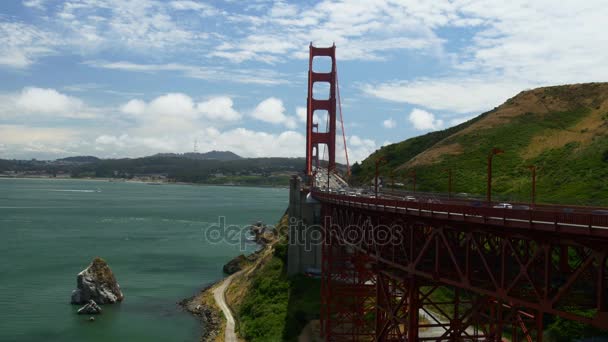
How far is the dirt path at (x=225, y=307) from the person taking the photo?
1505 inches

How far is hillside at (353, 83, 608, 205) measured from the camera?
5819 cm

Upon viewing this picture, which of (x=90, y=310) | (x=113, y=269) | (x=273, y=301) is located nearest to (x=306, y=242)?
(x=273, y=301)

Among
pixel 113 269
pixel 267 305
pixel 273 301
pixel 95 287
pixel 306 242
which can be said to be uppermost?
pixel 306 242

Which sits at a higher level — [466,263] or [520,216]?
[520,216]

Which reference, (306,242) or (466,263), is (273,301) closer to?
(306,242)

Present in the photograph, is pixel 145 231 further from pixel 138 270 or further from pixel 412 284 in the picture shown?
pixel 412 284

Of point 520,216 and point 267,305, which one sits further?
point 267,305

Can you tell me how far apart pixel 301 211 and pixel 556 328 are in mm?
20662

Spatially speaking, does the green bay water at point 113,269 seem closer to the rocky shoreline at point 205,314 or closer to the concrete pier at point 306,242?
the rocky shoreline at point 205,314

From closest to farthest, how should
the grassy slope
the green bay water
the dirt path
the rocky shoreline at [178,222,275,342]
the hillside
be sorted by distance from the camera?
the grassy slope < the dirt path < the rocky shoreline at [178,222,275,342] < the green bay water < the hillside

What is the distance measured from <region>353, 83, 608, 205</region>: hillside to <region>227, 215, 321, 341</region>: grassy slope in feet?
64.6

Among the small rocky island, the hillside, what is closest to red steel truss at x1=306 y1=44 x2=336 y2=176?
the hillside

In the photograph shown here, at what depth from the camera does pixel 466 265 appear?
1631cm

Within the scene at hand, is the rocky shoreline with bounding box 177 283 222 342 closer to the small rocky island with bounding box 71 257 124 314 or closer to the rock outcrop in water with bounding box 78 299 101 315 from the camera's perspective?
the small rocky island with bounding box 71 257 124 314
